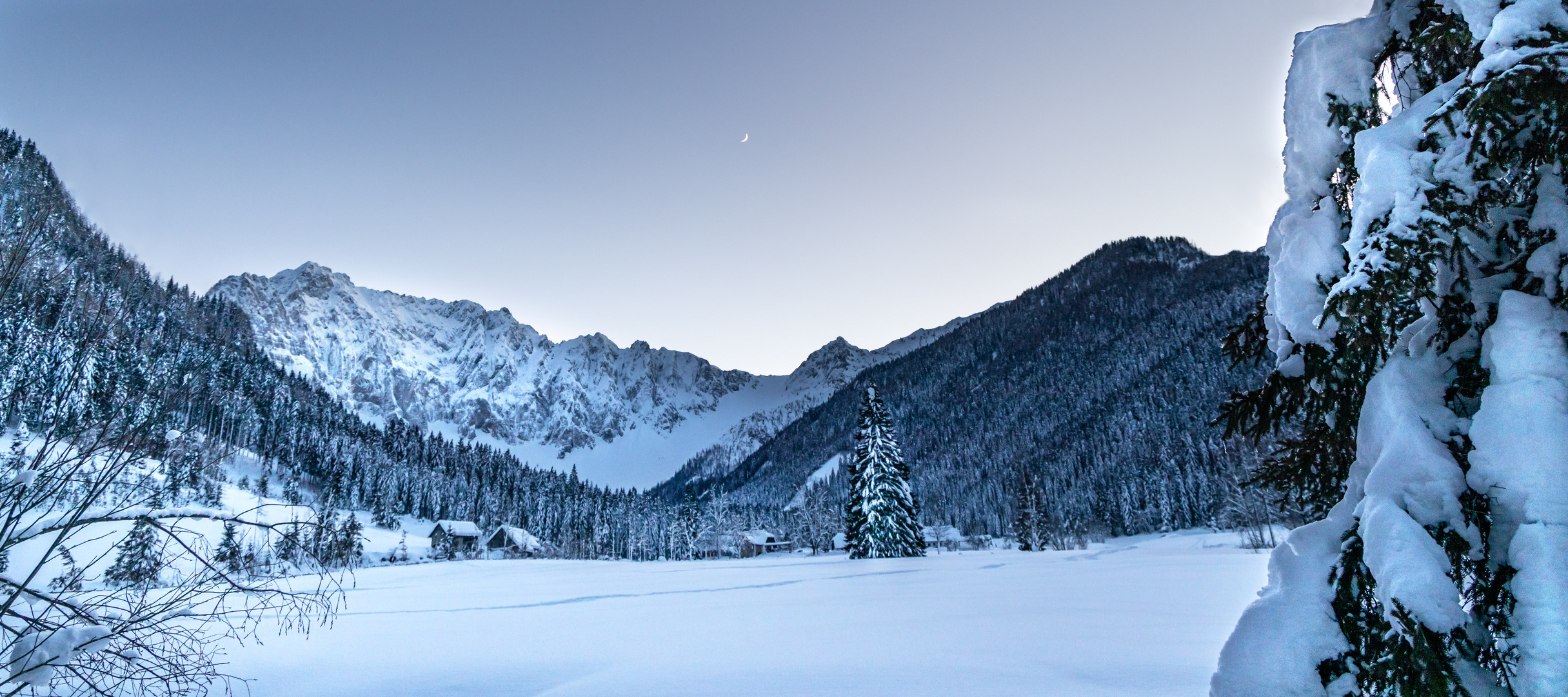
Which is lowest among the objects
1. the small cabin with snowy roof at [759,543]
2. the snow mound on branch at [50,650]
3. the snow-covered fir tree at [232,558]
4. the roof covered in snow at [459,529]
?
the small cabin with snowy roof at [759,543]

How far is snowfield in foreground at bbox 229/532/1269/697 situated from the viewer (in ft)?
21.1

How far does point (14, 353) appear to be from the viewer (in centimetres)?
471

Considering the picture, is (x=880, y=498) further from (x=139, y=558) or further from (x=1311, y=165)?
(x=1311, y=165)

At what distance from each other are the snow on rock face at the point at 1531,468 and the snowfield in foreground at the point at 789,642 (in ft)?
12.5

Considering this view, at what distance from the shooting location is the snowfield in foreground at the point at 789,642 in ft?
21.1

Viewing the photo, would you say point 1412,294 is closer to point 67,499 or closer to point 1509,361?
point 1509,361

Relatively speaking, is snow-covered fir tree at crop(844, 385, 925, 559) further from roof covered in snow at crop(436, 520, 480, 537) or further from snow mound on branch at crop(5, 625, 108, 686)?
roof covered in snow at crop(436, 520, 480, 537)

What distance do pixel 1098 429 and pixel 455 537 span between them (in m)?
119

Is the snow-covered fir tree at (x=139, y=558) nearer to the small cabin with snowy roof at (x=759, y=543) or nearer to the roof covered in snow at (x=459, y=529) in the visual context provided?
the roof covered in snow at (x=459, y=529)

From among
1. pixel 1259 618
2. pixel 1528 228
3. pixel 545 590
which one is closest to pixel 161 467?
pixel 1259 618

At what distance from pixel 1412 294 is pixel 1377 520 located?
106 cm

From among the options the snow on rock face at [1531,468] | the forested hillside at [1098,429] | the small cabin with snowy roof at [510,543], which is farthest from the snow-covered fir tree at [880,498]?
the small cabin with snowy roof at [510,543]

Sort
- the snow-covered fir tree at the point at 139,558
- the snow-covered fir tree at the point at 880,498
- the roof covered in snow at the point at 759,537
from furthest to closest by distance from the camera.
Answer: the roof covered in snow at the point at 759,537 < the snow-covered fir tree at the point at 880,498 < the snow-covered fir tree at the point at 139,558

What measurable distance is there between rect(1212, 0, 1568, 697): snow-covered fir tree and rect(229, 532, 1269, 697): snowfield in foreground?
3202mm
